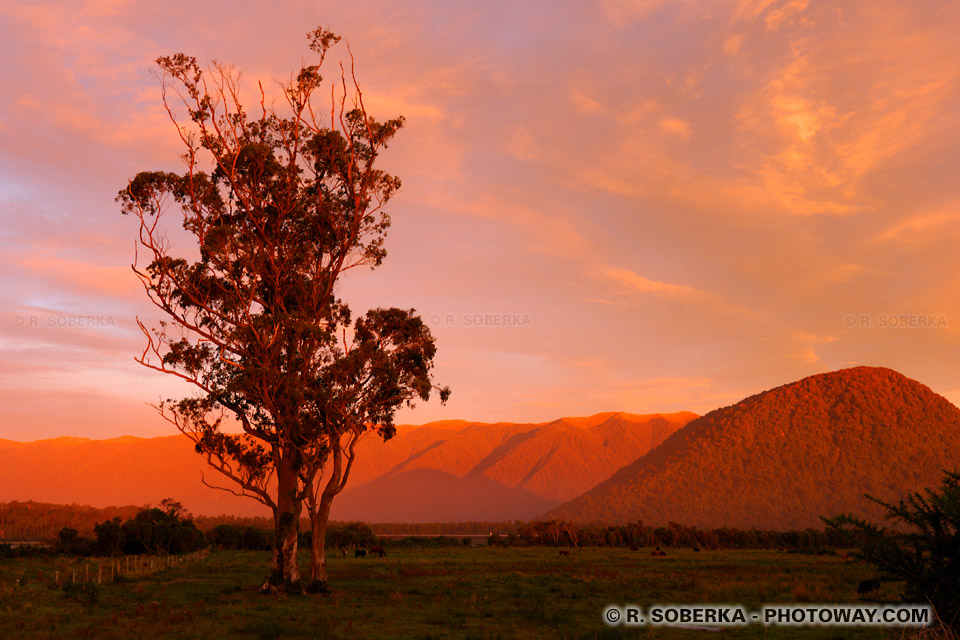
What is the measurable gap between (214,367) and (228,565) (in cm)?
2485

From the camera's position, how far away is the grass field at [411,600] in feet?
70.7

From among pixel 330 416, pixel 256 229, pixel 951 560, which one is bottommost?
pixel 951 560

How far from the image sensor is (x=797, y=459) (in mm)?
119250

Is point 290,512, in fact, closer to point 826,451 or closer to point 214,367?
point 214,367

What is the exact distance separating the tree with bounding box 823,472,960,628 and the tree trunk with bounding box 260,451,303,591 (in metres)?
24.6

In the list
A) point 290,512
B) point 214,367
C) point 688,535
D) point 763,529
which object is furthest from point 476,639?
point 763,529

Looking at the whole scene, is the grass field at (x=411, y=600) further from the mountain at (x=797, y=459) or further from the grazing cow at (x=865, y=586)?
the mountain at (x=797, y=459)

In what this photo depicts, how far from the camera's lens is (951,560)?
14039mm

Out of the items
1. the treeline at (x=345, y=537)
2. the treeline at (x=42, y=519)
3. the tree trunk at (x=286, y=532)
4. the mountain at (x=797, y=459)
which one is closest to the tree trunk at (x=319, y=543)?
the tree trunk at (x=286, y=532)

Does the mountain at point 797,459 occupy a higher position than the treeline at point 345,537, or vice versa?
the mountain at point 797,459

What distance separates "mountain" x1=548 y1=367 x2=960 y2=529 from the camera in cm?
10956

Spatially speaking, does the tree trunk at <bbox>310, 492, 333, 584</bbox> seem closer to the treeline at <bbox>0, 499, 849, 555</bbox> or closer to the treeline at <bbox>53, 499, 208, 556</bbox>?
the treeline at <bbox>53, 499, 208, 556</bbox>

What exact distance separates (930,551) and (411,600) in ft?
69.3

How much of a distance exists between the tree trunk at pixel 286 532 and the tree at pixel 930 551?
2463 cm
